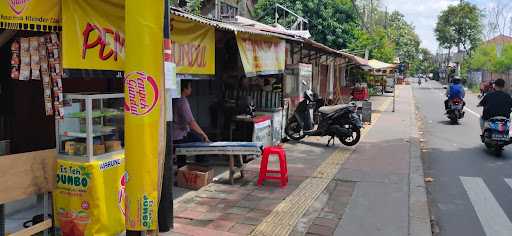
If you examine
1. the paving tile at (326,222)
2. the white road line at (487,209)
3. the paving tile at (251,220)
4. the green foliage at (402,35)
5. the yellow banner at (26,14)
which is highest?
the green foliage at (402,35)

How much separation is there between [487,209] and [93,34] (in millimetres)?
5709

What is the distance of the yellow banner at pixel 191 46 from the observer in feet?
21.0

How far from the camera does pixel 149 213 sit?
3.61m

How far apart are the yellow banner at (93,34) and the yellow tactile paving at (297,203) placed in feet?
8.26

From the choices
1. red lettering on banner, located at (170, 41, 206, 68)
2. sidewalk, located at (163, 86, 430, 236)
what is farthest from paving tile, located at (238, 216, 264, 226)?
red lettering on banner, located at (170, 41, 206, 68)

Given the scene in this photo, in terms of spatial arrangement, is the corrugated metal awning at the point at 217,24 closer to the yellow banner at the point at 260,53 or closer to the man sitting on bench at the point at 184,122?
the yellow banner at the point at 260,53

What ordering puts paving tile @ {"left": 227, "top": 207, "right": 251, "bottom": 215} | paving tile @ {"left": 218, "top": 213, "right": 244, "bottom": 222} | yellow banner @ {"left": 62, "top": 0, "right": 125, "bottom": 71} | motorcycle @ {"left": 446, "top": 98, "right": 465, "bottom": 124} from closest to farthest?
1. yellow banner @ {"left": 62, "top": 0, "right": 125, "bottom": 71}
2. paving tile @ {"left": 218, "top": 213, "right": 244, "bottom": 222}
3. paving tile @ {"left": 227, "top": 207, "right": 251, "bottom": 215}
4. motorcycle @ {"left": 446, "top": 98, "right": 465, "bottom": 124}

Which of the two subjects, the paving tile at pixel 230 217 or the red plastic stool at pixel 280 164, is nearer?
the paving tile at pixel 230 217

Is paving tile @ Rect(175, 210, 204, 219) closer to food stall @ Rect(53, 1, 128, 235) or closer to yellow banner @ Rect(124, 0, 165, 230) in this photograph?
food stall @ Rect(53, 1, 128, 235)

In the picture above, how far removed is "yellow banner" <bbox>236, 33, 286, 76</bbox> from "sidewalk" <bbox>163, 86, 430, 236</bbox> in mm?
1906

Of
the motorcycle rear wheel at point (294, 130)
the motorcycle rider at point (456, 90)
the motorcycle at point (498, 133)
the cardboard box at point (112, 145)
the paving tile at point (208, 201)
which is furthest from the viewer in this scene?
the motorcycle rider at point (456, 90)

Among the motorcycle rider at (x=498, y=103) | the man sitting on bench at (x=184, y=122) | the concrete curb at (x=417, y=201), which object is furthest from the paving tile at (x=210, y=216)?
the motorcycle rider at (x=498, y=103)

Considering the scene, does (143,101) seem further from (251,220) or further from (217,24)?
(217,24)

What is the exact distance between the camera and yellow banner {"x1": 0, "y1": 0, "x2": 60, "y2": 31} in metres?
4.14
